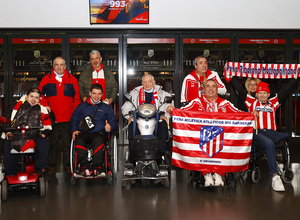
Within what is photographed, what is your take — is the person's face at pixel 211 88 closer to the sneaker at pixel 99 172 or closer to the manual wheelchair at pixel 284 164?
the manual wheelchair at pixel 284 164

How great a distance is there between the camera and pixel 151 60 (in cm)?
770

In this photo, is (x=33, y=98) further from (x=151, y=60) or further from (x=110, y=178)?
(x=151, y=60)

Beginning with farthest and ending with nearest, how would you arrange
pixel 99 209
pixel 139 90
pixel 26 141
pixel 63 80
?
pixel 63 80
pixel 139 90
pixel 26 141
pixel 99 209

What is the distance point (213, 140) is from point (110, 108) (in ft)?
4.88

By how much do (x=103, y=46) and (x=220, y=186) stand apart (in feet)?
14.2

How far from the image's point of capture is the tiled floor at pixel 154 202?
3395 mm

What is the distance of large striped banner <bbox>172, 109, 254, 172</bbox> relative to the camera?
4.28 m

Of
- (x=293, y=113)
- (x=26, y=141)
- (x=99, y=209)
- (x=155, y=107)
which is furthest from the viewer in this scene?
(x=293, y=113)

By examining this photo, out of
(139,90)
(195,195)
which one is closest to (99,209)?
(195,195)

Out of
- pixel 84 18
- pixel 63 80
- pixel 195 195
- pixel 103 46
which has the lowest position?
pixel 195 195

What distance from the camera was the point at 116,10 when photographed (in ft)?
23.5

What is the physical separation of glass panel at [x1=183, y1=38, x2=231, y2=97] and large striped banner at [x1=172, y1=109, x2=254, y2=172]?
10.9ft

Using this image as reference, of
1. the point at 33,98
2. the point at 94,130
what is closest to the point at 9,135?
the point at 33,98

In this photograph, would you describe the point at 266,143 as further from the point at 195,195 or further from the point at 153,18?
the point at 153,18
